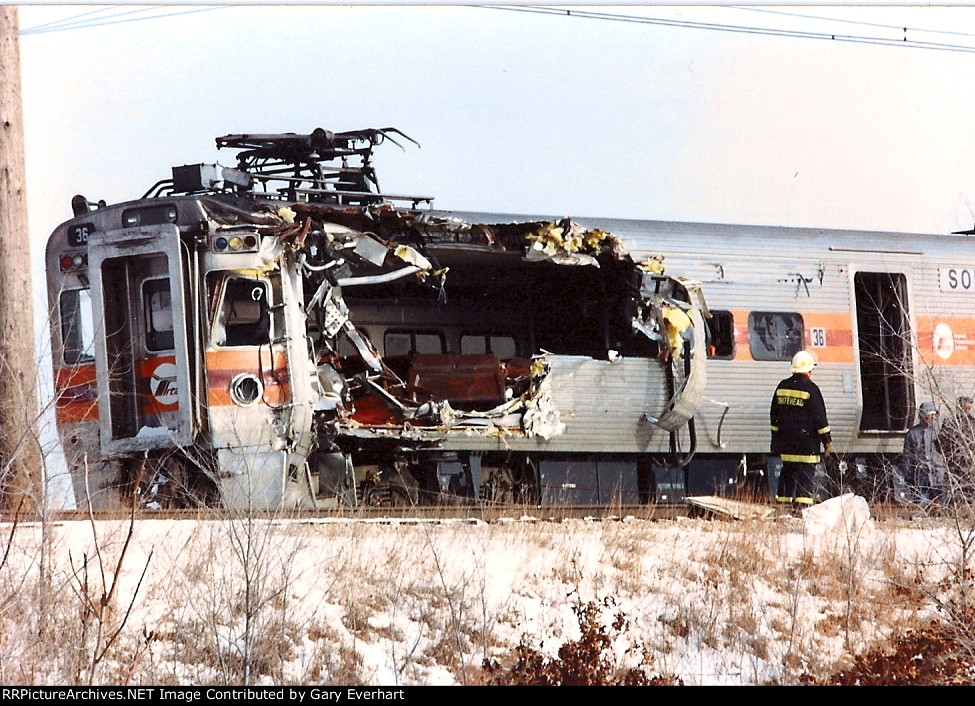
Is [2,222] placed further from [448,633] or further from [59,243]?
[448,633]

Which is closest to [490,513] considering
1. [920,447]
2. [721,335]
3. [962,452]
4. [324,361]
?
[324,361]

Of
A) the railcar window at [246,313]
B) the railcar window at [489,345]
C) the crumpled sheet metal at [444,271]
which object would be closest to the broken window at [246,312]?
the railcar window at [246,313]

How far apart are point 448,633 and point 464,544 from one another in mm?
1271

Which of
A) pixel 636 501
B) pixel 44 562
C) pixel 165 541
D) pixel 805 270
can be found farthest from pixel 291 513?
pixel 805 270

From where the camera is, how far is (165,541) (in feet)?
29.2

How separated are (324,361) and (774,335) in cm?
481

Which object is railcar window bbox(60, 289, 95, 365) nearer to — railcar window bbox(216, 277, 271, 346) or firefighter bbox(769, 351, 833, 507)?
railcar window bbox(216, 277, 271, 346)

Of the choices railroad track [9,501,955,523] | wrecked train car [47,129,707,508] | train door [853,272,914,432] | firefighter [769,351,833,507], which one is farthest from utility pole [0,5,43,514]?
train door [853,272,914,432]

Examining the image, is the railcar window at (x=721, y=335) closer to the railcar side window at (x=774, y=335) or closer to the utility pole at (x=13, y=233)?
the railcar side window at (x=774, y=335)

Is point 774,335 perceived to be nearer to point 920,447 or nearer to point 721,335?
point 721,335

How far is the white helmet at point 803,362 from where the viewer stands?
41.5 feet

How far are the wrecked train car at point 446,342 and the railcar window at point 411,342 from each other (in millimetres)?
31

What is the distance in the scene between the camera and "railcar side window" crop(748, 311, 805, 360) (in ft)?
43.7

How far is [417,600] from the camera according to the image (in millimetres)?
8469
